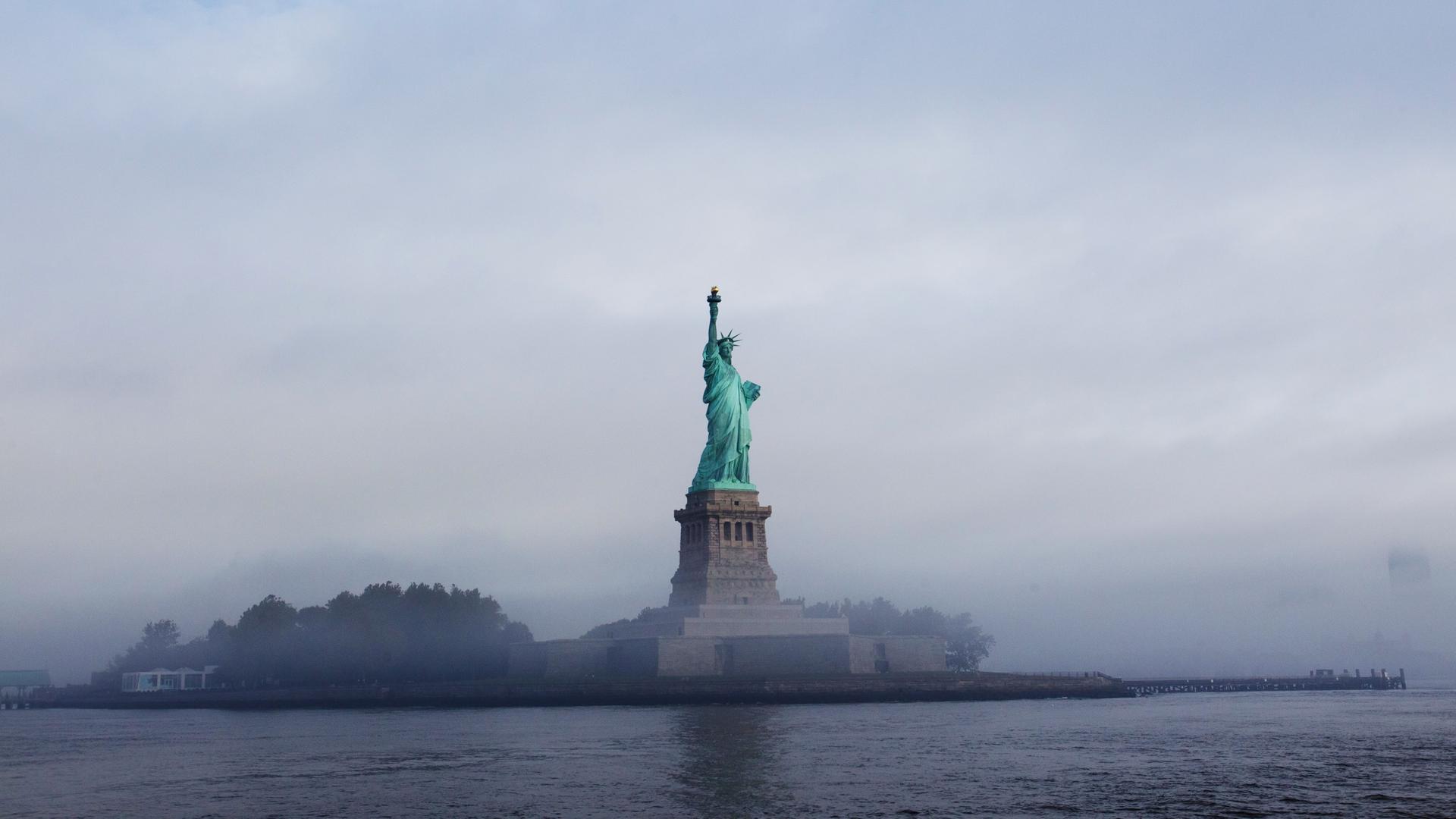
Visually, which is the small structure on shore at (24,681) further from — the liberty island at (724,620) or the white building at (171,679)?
Answer: the liberty island at (724,620)

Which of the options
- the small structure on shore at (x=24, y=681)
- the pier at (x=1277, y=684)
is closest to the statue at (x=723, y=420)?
the pier at (x=1277, y=684)

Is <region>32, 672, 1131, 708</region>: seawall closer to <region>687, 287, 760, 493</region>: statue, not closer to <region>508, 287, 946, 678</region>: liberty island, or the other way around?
<region>508, 287, 946, 678</region>: liberty island

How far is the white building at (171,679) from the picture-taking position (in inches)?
4683

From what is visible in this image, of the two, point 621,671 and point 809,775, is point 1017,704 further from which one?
point 809,775

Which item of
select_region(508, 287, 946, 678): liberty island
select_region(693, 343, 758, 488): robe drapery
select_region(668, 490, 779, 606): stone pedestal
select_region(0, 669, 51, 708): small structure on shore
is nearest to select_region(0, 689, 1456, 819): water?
Answer: select_region(508, 287, 946, 678): liberty island

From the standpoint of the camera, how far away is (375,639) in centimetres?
10381

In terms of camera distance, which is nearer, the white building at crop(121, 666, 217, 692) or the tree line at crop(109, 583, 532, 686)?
the tree line at crop(109, 583, 532, 686)

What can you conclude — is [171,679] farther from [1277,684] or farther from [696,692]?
[1277,684]

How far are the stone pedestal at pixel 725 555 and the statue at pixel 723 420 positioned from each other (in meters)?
1.15

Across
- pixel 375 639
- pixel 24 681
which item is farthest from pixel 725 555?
pixel 24 681

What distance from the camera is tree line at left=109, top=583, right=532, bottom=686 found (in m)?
102

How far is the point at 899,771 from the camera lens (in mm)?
36062

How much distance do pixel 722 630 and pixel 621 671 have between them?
6.55 m

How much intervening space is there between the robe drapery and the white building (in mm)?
62917
